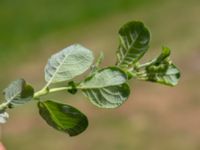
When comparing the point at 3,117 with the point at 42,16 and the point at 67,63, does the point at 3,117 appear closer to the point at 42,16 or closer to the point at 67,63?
the point at 67,63

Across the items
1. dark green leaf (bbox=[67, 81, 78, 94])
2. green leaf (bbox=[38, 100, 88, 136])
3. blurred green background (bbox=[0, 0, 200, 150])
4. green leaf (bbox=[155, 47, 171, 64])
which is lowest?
blurred green background (bbox=[0, 0, 200, 150])

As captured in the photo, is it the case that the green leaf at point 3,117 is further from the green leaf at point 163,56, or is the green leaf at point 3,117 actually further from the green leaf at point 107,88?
the green leaf at point 163,56

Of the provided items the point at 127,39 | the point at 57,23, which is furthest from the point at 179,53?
the point at 127,39

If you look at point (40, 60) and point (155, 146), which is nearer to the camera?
point (155, 146)

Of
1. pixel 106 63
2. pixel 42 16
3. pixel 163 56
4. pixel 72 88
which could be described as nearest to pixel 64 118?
pixel 72 88

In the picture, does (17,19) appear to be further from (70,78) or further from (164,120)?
(70,78)

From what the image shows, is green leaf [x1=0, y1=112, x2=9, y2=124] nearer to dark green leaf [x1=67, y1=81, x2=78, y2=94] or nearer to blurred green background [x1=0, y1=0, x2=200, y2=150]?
dark green leaf [x1=67, y1=81, x2=78, y2=94]

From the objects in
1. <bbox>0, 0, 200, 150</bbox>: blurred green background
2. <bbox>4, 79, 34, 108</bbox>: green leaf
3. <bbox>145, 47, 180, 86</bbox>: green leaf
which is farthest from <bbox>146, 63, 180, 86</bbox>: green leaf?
<bbox>0, 0, 200, 150</bbox>: blurred green background
